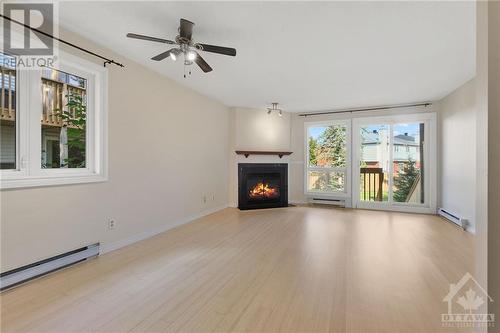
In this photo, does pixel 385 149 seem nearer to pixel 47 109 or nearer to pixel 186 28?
pixel 186 28

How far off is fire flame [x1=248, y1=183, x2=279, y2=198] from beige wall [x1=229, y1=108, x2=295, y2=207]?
0.44 meters

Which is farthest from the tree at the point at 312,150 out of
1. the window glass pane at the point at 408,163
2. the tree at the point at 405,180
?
the tree at the point at 405,180

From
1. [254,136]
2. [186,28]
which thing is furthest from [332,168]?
[186,28]

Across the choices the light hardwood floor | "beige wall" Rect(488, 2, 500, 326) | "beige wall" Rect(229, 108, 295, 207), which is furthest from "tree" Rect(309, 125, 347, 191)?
"beige wall" Rect(488, 2, 500, 326)

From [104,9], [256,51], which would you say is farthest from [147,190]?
[256,51]

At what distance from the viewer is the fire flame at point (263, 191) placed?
5887 millimetres

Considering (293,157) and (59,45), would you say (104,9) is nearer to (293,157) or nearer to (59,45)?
(59,45)

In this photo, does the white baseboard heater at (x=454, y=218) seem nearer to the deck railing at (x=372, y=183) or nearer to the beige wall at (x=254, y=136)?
the deck railing at (x=372, y=183)

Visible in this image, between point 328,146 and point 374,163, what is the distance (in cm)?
119

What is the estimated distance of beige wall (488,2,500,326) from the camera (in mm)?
1321

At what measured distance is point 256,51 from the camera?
9.43 ft

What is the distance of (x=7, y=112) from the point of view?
220cm

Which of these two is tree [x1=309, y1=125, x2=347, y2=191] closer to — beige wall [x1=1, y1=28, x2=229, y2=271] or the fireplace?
the fireplace

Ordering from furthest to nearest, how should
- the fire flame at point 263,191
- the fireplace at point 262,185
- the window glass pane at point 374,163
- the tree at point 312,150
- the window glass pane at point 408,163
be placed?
the tree at point 312,150
the fire flame at point 263,191
the fireplace at point 262,185
the window glass pane at point 374,163
the window glass pane at point 408,163
